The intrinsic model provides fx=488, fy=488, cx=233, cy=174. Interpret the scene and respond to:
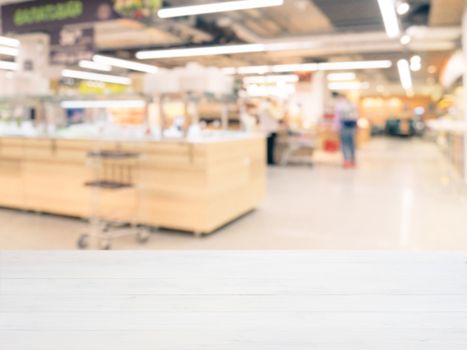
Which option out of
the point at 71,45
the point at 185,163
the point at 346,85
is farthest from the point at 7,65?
the point at 346,85

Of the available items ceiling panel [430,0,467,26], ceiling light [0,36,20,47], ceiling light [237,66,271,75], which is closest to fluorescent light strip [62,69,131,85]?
ceiling light [237,66,271,75]

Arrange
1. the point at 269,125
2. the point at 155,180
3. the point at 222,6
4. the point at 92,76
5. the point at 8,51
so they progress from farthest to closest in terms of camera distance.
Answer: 1. the point at 92,76
2. the point at 269,125
3. the point at 8,51
4. the point at 222,6
5. the point at 155,180

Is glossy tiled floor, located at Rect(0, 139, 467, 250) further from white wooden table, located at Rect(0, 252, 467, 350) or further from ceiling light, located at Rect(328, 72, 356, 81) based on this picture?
ceiling light, located at Rect(328, 72, 356, 81)

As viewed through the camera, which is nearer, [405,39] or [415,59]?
[405,39]

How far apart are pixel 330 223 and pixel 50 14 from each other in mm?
5118

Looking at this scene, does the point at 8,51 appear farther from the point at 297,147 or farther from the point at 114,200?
the point at 114,200

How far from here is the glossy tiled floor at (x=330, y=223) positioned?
4367mm

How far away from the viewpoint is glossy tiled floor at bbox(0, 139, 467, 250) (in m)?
4.37

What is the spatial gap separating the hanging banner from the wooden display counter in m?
1.74

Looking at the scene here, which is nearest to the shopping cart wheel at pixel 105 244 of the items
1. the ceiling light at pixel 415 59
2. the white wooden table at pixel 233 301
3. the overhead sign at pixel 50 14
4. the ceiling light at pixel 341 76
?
the white wooden table at pixel 233 301

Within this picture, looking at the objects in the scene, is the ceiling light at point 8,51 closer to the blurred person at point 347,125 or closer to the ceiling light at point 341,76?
the blurred person at point 347,125

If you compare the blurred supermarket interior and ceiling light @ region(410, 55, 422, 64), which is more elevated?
ceiling light @ region(410, 55, 422, 64)

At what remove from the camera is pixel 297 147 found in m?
11.4

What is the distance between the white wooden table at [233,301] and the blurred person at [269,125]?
9.66m
